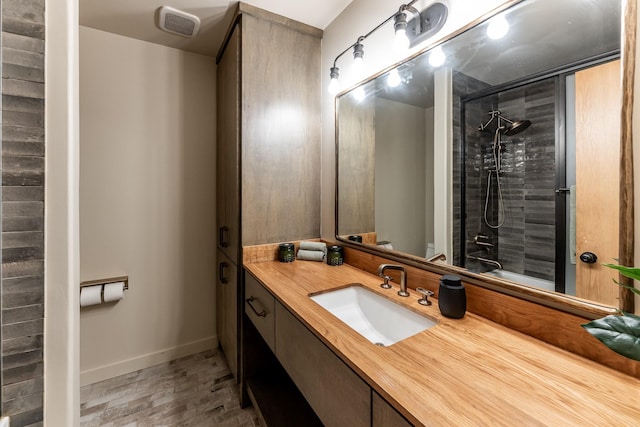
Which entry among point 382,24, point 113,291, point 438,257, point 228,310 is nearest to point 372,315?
point 438,257

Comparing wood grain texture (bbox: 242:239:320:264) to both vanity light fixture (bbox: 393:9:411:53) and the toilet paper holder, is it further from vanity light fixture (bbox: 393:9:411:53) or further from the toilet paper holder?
vanity light fixture (bbox: 393:9:411:53)

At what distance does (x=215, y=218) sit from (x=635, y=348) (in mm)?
2276

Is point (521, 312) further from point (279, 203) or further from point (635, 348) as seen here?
point (279, 203)

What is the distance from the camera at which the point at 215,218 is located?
2.21 m

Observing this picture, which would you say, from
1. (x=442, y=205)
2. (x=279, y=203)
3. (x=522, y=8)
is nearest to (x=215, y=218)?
(x=279, y=203)

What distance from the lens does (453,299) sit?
34.7 inches

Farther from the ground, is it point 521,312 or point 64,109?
point 64,109

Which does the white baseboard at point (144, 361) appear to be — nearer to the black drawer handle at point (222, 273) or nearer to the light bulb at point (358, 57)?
the black drawer handle at point (222, 273)

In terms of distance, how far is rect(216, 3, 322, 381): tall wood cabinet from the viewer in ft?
5.19

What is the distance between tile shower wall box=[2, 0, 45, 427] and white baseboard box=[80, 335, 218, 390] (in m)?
1.34

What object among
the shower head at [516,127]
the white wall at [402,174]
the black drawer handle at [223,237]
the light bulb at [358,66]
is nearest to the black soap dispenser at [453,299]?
the white wall at [402,174]

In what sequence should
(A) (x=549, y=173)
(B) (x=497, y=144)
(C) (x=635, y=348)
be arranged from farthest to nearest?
(B) (x=497, y=144) → (A) (x=549, y=173) → (C) (x=635, y=348)

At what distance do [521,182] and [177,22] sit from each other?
84.3 inches

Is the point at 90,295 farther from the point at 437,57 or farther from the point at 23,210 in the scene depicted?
the point at 437,57
